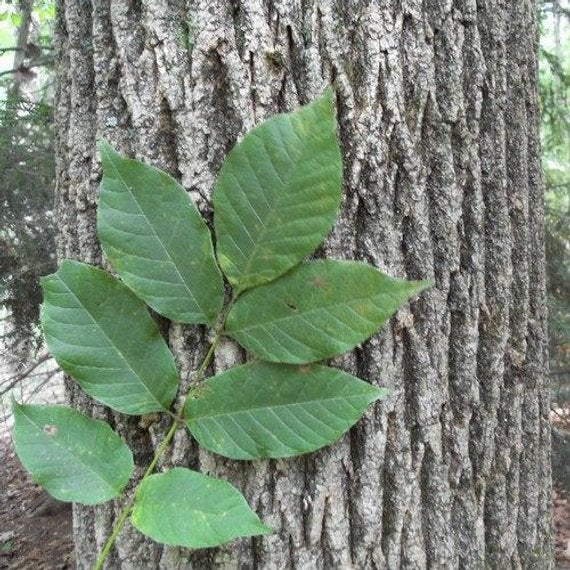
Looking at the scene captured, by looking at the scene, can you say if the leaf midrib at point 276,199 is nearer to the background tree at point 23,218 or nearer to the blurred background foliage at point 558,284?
the background tree at point 23,218

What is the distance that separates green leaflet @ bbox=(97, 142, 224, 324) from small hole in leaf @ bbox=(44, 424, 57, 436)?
21 cm

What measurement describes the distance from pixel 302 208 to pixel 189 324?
22cm

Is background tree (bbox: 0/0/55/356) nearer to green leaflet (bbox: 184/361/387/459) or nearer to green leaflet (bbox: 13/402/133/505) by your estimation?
green leaflet (bbox: 13/402/133/505)

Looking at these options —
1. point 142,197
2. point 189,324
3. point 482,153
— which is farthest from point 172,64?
point 482,153

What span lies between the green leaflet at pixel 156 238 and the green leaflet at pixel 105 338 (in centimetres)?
3

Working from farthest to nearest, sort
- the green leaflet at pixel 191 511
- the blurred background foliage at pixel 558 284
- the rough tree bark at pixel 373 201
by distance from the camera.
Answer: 1. the blurred background foliage at pixel 558 284
2. the rough tree bark at pixel 373 201
3. the green leaflet at pixel 191 511

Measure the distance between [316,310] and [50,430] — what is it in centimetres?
38

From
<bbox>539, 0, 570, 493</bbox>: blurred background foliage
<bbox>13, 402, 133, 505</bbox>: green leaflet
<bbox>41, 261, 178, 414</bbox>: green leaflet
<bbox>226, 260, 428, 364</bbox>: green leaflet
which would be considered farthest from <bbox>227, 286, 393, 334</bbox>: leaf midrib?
<bbox>539, 0, 570, 493</bbox>: blurred background foliage

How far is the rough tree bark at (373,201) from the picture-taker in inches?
30.3

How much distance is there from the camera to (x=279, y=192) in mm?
705

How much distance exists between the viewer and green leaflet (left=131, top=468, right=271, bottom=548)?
2.16ft

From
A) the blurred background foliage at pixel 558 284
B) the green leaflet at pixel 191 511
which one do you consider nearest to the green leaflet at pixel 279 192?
the green leaflet at pixel 191 511

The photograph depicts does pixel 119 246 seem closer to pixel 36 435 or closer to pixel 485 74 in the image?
pixel 36 435

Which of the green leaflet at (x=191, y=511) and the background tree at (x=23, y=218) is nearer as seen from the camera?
the green leaflet at (x=191, y=511)
